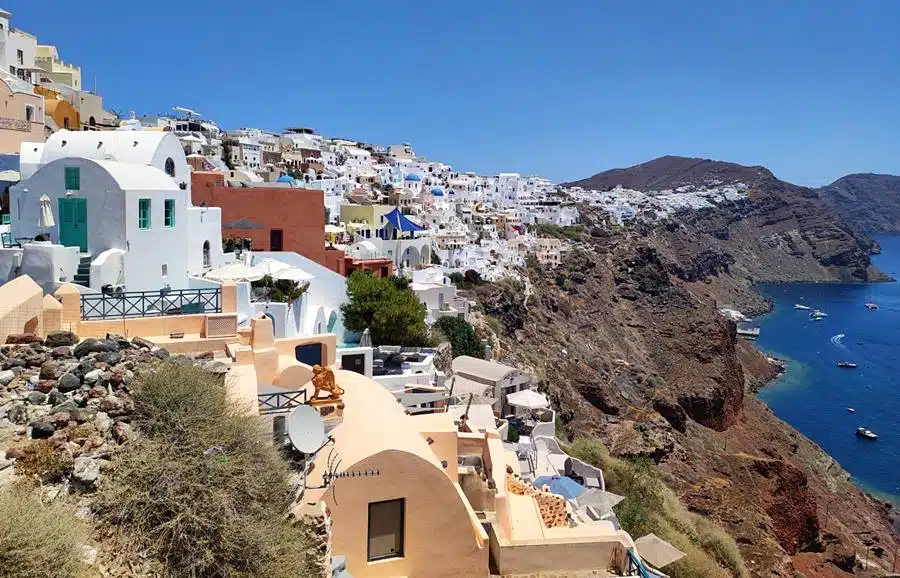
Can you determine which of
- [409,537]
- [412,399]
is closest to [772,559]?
[412,399]

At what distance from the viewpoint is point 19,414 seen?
6.18m

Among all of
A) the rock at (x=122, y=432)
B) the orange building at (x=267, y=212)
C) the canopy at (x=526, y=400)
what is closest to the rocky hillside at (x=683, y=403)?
the canopy at (x=526, y=400)

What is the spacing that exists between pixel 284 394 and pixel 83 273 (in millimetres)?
9508

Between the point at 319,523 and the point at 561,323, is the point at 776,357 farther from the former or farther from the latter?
the point at 319,523

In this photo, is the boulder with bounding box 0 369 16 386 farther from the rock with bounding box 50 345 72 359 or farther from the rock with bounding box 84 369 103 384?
the rock with bounding box 84 369 103 384

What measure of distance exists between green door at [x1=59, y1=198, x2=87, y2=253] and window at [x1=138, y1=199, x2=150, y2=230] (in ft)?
4.19

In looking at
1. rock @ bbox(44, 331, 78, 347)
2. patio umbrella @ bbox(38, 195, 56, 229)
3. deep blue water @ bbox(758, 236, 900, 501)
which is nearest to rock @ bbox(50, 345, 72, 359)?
rock @ bbox(44, 331, 78, 347)

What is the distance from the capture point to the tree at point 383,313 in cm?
2303

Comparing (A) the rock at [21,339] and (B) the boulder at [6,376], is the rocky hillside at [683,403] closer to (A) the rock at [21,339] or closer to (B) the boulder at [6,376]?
(A) the rock at [21,339]

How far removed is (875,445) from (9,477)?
2432 inches

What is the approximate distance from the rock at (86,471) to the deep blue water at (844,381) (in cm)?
5304

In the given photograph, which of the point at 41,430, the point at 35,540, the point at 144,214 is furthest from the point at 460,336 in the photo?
the point at 35,540

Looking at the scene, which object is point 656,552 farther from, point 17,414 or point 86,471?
point 17,414

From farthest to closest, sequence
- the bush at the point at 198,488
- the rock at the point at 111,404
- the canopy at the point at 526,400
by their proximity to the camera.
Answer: the canopy at the point at 526,400, the rock at the point at 111,404, the bush at the point at 198,488
